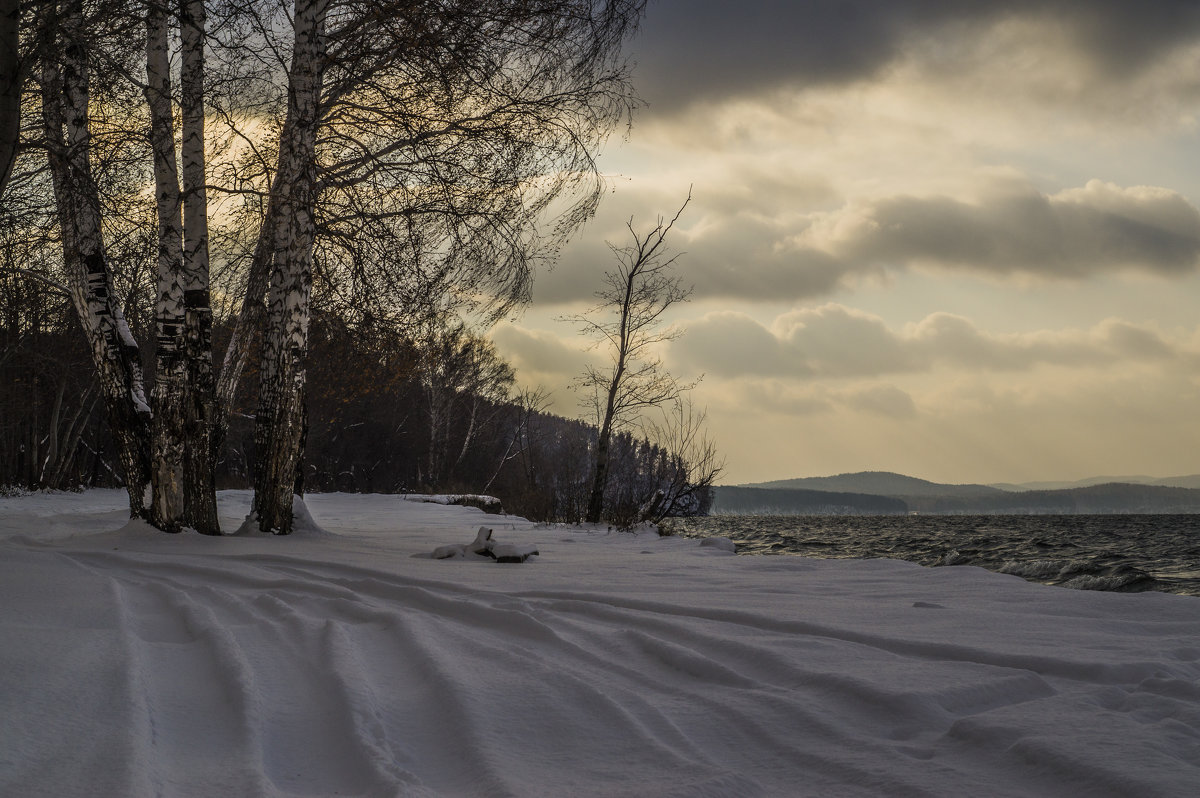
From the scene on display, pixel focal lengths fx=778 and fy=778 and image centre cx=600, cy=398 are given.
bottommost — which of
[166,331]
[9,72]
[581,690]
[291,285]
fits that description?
[581,690]

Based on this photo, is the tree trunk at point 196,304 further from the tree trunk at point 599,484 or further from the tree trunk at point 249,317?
the tree trunk at point 599,484

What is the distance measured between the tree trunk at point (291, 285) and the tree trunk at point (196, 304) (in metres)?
0.57

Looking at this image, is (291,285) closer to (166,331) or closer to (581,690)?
(166,331)

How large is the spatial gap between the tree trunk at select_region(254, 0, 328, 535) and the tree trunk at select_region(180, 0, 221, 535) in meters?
0.57

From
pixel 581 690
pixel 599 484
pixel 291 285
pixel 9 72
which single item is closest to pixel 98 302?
pixel 291 285

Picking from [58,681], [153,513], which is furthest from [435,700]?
[153,513]

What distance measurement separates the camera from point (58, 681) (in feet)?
8.61

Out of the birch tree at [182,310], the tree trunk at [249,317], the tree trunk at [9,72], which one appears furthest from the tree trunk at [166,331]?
the tree trunk at [9,72]

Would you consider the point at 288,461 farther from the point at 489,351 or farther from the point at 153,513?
the point at 489,351

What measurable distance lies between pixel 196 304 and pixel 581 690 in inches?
272

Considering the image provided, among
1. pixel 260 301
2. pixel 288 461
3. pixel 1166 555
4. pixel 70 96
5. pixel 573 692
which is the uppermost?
pixel 70 96

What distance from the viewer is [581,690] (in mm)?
2695

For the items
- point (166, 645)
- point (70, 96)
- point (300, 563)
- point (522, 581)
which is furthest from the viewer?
point (70, 96)

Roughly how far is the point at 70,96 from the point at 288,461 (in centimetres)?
415
